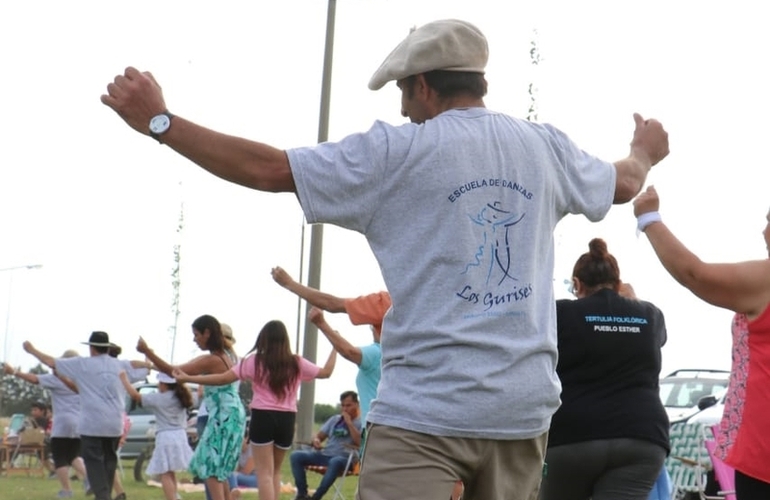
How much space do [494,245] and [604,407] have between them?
11.2 feet

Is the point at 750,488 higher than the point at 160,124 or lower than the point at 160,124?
lower

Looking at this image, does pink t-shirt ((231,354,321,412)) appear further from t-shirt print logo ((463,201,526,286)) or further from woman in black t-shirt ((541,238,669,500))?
t-shirt print logo ((463,201,526,286))

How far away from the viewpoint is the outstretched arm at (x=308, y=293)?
7.25 meters

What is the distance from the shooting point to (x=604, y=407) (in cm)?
693

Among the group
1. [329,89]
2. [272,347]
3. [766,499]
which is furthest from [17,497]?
[766,499]

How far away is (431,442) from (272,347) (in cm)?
983

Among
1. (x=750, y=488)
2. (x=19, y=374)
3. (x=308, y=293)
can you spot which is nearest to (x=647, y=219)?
(x=750, y=488)

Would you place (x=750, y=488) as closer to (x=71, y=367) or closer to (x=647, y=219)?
(x=647, y=219)

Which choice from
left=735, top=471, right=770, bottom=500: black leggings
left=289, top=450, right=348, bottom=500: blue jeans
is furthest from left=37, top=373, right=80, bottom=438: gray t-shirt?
left=735, top=471, right=770, bottom=500: black leggings

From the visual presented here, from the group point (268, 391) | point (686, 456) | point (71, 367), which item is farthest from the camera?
point (71, 367)

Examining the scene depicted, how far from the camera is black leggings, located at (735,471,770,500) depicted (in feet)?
16.9

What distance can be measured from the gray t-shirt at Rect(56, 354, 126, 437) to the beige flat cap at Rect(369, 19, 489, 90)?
1322 centimetres

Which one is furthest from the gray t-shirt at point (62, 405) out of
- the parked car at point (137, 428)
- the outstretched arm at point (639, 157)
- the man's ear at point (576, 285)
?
the outstretched arm at point (639, 157)

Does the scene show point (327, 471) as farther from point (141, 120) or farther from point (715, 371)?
point (141, 120)
